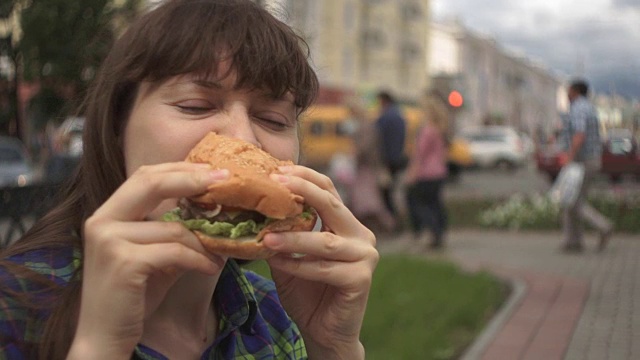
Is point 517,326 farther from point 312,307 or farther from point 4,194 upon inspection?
point 312,307

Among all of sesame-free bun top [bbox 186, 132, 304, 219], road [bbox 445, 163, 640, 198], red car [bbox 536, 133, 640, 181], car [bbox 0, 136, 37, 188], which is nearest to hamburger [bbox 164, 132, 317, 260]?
sesame-free bun top [bbox 186, 132, 304, 219]

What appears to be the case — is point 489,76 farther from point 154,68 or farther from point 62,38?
point 154,68

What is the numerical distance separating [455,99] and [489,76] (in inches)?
3042

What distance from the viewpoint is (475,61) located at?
95688mm

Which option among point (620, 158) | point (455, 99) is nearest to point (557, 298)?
point (620, 158)

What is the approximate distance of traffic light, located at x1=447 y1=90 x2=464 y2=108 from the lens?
28703mm

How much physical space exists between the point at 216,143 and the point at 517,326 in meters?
5.27

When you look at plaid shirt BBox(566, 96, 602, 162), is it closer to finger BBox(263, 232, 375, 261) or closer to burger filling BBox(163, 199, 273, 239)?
finger BBox(263, 232, 375, 261)

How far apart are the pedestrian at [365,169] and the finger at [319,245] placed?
33.0ft

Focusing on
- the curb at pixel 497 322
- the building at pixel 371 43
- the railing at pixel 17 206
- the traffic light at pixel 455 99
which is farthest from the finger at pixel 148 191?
the building at pixel 371 43

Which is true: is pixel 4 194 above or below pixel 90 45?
below

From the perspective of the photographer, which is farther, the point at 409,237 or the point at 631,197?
the point at 631,197

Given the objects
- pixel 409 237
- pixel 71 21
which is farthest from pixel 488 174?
pixel 71 21

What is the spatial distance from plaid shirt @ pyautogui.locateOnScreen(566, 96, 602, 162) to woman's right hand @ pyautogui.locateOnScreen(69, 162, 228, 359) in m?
9.43
